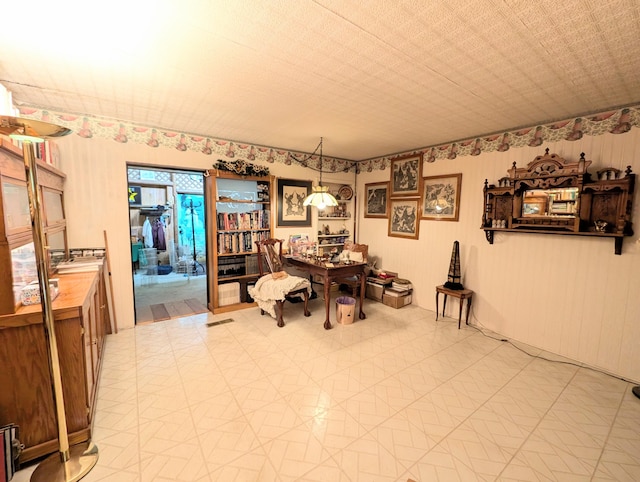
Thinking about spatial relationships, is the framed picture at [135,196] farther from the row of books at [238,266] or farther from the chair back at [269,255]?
the chair back at [269,255]

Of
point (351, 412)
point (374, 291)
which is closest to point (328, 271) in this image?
point (374, 291)

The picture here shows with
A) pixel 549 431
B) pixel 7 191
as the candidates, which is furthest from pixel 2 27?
pixel 549 431

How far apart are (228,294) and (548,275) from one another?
13.6 feet

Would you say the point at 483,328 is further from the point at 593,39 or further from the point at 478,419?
the point at 593,39

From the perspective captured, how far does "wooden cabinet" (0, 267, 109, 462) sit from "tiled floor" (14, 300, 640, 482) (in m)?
0.17

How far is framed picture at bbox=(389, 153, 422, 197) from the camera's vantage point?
4.48m

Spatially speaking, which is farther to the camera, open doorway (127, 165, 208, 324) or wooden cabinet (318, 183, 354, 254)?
open doorway (127, 165, 208, 324)

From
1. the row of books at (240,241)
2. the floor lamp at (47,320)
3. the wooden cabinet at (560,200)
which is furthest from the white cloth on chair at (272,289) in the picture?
the wooden cabinet at (560,200)

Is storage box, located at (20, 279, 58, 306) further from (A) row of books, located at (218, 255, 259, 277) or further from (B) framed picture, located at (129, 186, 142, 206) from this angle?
(B) framed picture, located at (129, 186, 142, 206)

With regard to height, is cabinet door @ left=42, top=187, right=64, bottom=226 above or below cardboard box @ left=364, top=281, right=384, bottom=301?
above

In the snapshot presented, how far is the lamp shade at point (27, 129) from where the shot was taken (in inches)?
49.4

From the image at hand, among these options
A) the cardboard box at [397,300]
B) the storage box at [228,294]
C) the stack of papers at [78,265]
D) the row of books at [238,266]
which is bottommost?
the cardboard box at [397,300]

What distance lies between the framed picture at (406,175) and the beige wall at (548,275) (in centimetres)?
A: 21

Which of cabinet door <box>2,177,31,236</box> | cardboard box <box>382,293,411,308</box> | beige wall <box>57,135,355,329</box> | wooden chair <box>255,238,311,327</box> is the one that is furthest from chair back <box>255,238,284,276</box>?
cabinet door <box>2,177,31,236</box>
